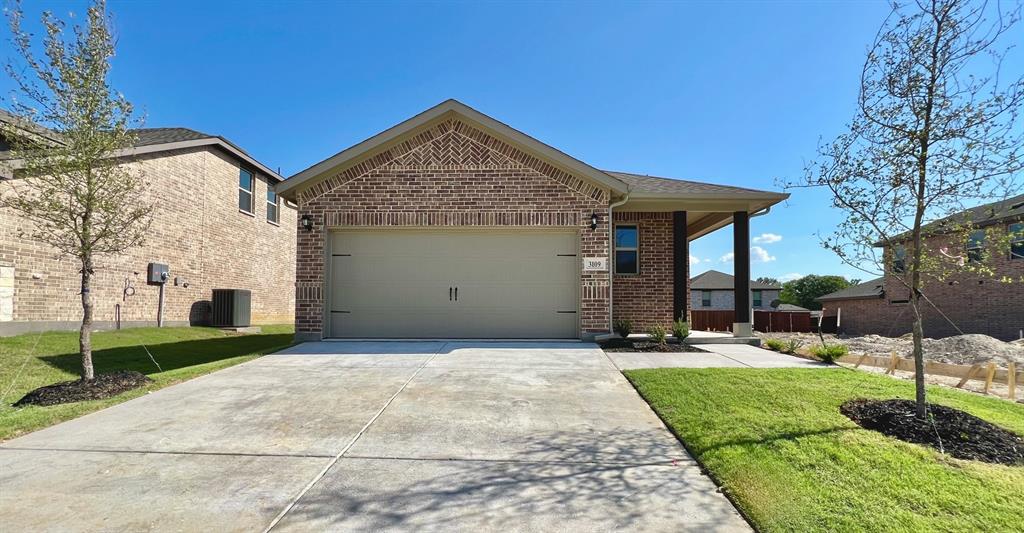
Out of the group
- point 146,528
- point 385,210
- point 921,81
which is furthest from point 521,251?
point 146,528

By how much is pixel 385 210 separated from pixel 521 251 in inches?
111

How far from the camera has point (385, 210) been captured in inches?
366

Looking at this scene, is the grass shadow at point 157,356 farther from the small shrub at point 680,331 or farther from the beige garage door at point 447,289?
the small shrub at point 680,331

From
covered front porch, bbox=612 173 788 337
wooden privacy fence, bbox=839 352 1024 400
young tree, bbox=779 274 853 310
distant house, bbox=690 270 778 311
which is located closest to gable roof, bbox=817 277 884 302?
distant house, bbox=690 270 778 311

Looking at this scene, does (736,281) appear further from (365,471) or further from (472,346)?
(365,471)

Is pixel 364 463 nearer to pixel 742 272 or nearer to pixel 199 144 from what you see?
pixel 742 272

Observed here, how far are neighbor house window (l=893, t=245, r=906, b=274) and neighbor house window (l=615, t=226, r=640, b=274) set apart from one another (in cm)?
653

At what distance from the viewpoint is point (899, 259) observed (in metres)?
4.52

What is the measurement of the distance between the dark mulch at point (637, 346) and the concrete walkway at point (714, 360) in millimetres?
297

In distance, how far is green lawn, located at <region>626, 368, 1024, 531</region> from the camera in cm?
269

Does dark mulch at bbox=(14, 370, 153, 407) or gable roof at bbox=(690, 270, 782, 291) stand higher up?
gable roof at bbox=(690, 270, 782, 291)

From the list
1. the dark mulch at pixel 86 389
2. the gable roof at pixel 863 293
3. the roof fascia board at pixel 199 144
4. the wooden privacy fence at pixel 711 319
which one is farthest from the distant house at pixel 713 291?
the dark mulch at pixel 86 389

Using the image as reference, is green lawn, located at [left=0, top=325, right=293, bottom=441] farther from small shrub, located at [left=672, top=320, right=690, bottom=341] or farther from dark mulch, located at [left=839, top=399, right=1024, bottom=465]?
dark mulch, located at [left=839, top=399, right=1024, bottom=465]

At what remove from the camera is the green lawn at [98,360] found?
4883 millimetres
